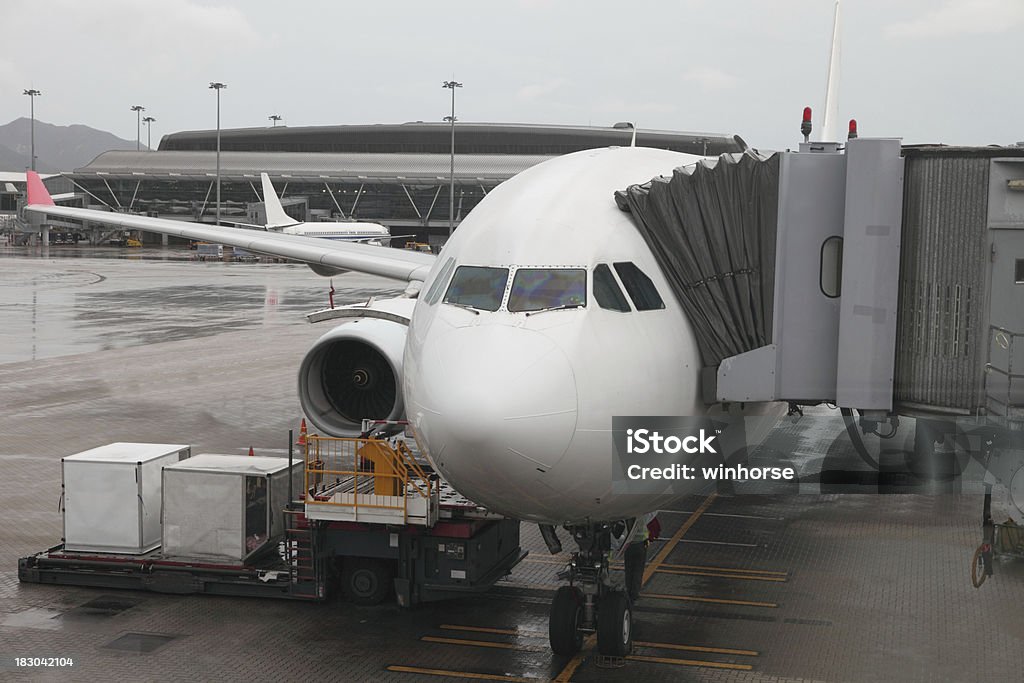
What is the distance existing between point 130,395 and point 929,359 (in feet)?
70.1

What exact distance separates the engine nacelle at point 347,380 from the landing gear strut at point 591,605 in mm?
6447

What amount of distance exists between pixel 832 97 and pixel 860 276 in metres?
13.2

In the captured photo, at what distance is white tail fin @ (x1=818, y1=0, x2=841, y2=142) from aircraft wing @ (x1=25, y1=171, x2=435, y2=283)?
320 inches

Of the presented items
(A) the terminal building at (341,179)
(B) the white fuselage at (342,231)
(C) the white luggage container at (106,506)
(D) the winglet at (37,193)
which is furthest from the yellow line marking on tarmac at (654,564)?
(A) the terminal building at (341,179)

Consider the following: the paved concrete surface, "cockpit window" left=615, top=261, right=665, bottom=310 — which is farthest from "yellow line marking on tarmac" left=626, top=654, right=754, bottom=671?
"cockpit window" left=615, top=261, right=665, bottom=310

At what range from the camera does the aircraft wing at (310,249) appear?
21750mm

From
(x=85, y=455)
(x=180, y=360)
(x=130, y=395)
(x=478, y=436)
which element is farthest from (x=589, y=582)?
(x=180, y=360)

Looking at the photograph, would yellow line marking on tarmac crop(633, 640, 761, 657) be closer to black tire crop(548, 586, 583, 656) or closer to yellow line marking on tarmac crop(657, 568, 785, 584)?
black tire crop(548, 586, 583, 656)

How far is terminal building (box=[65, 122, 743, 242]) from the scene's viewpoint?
359 ft

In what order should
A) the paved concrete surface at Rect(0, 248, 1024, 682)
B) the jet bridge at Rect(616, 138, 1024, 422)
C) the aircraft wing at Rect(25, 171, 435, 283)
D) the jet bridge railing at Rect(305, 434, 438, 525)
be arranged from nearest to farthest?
1. the jet bridge at Rect(616, 138, 1024, 422)
2. the paved concrete surface at Rect(0, 248, 1024, 682)
3. the jet bridge railing at Rect(305, 434, 438, 525)
4. the aircraft wing at Rect(25, 171, 435, 283)

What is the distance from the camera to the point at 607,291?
10.2 meters

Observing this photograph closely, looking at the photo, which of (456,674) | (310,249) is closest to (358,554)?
(456,674)

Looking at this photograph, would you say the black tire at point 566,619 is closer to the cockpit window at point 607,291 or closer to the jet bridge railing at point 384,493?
the jet bridge railing at point 384,493

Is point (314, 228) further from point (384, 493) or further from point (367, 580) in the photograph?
point (384, 493)
